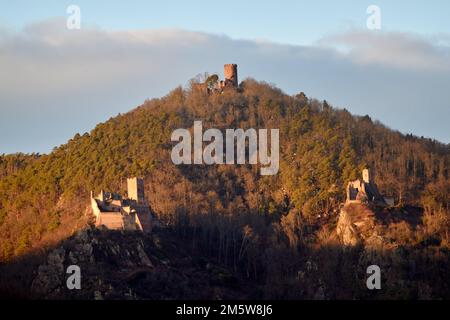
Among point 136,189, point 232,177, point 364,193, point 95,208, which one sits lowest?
point 95,208

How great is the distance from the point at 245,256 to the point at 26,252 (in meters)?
19.3

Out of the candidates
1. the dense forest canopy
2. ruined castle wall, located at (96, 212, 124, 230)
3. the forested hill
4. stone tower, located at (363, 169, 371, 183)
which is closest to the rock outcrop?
ruined castle wall, located at (96, 212, 124, 230)

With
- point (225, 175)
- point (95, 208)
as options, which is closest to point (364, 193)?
point (225, 175)

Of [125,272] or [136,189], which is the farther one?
[136,189]

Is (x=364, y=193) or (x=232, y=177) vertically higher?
(x=232, y=177)

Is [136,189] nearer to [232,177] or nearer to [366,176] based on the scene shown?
[366,176]

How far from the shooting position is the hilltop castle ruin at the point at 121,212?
15250 cm

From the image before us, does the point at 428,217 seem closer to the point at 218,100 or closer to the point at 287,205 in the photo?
the point at 287,205

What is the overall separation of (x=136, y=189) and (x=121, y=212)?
657cm

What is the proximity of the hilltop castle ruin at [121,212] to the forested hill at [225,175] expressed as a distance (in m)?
3.02

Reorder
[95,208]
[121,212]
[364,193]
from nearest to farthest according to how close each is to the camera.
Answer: [121,212] < [95,208] < [364,193]

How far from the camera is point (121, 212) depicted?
15300 cm

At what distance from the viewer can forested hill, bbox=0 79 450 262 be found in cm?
16862
